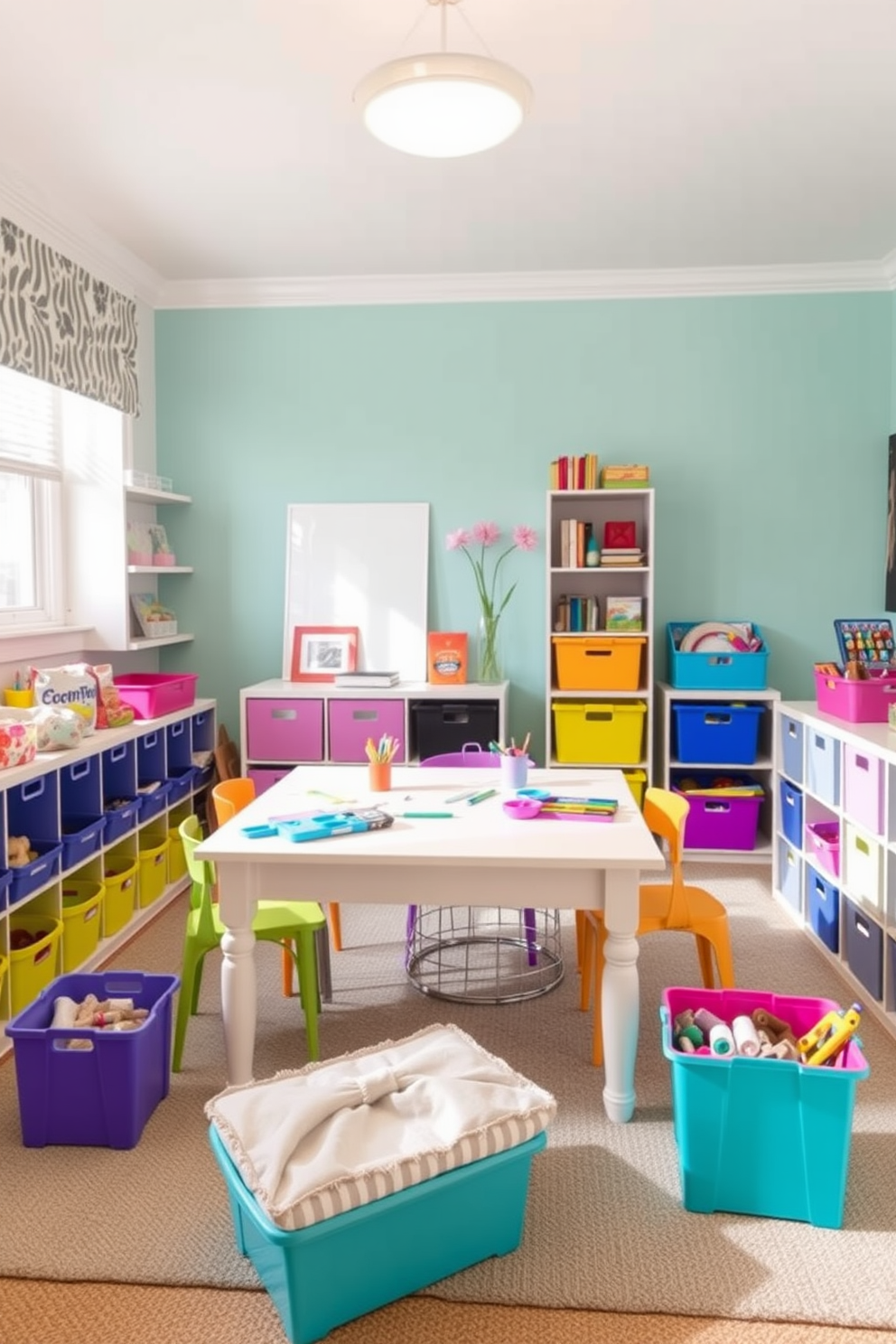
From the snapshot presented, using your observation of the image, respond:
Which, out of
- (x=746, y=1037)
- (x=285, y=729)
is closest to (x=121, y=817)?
(x=285, y=729)

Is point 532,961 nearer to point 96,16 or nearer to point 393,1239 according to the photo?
point 393,1239

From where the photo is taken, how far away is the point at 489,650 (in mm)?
4945

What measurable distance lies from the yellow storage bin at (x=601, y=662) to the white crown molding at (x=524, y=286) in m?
1.63

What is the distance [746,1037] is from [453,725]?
8.27 ft

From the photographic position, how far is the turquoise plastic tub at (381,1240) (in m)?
1.78

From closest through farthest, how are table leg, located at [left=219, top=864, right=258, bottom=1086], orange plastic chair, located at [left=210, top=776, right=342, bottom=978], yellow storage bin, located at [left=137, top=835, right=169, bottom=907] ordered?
table leg, located at [left=219, top=864, right=258, bottom=1086], orange plastic chair, located at [left=210, top=776, right=342, bottom=978], yellow storage bin, located at [left=137, top=835, right=169, bottom=907]

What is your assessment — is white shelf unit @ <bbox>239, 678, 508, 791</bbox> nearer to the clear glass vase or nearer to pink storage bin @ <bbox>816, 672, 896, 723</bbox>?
the clear glass vase

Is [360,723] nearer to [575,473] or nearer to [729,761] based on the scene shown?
[575,473]

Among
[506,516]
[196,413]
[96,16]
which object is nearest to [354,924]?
[506,516]

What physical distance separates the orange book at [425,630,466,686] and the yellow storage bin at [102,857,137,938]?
5.34 feet

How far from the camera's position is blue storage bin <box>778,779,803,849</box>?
393 cm

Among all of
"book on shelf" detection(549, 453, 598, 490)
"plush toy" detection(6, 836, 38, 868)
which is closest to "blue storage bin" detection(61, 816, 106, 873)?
"plush toy" detection(6, 836, 38, 868)

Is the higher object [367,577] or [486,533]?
[486,533]

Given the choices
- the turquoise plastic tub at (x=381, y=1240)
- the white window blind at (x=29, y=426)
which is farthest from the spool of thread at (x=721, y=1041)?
the white window blind at (x=29, y=426)
